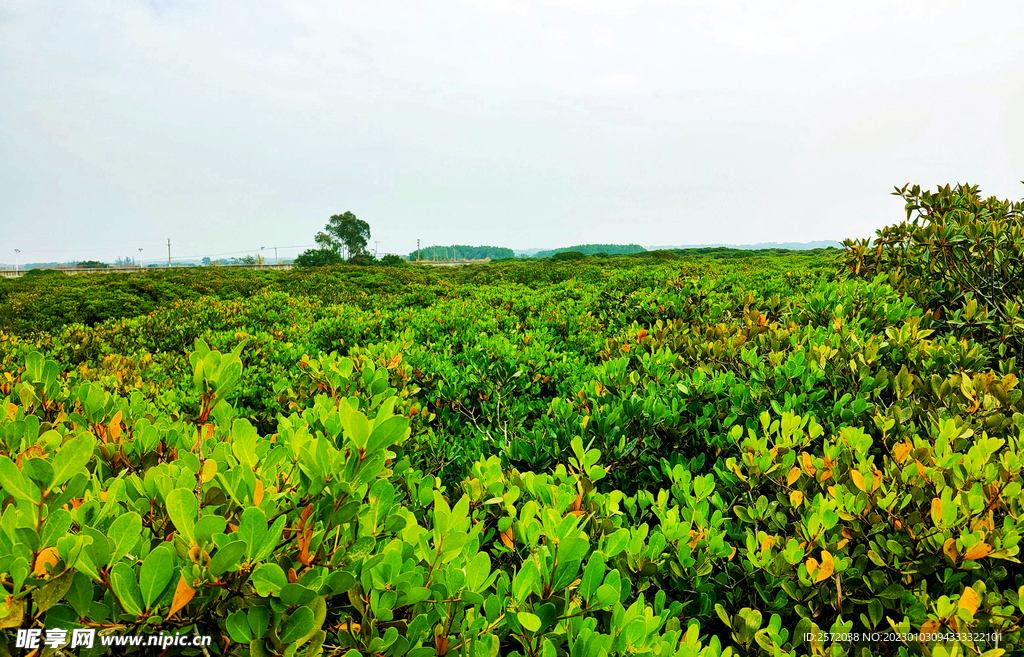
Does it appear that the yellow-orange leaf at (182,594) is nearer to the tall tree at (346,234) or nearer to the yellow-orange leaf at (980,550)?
the yellow-orange leaf at (980,550)

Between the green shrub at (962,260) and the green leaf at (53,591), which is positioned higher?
the green shrub at (962,260)

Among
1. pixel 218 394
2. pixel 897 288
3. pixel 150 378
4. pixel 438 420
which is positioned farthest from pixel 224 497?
pixel 897 288

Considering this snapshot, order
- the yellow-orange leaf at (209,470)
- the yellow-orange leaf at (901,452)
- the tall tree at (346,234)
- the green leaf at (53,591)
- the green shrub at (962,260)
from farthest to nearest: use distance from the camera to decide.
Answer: the tall tree at (346,234), the green shrub at (962,260), the yellow-orange leaf at (901,452), the yellow-orange leaf at (209,470), the green leaf at (53,591)

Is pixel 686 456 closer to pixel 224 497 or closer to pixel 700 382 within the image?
pixel 700 382

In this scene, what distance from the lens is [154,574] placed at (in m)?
0.85

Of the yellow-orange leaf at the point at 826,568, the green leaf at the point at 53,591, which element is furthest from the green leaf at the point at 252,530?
the yellow-orange leaf at the point at 826,568

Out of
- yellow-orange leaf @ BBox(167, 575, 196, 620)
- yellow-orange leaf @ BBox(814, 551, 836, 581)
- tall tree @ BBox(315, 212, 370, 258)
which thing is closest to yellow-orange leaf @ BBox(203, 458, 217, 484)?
yellow-orange leaf @ BBox(167, 575, 196, 620)

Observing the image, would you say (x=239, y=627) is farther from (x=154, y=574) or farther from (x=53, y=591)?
(x=53, y=591)

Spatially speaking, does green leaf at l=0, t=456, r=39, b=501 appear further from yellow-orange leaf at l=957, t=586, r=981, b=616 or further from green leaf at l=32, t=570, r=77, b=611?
yellow-orange leaf at l=957, t=586, r=981, b=616

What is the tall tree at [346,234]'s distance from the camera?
71375 mm

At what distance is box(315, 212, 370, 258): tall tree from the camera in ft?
234

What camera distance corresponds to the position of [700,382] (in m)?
2.59

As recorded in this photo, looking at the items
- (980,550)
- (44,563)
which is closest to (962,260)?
(980,550)

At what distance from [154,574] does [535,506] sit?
35.8 inches
